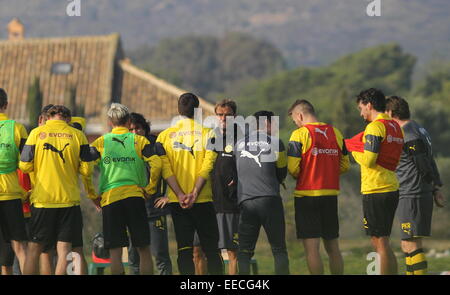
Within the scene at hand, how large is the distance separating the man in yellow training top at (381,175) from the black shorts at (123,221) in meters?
2.75

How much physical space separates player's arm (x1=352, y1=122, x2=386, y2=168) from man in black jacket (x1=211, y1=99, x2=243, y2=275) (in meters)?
1.76

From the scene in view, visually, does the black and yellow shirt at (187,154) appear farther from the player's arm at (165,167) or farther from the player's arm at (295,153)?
the player's arm at (295,153)

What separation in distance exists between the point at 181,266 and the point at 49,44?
41.7m

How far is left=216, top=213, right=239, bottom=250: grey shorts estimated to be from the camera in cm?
1267

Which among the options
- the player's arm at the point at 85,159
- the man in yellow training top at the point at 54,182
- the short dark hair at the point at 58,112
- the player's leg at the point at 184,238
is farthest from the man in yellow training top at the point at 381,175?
the short dark hair at the point at 58,112

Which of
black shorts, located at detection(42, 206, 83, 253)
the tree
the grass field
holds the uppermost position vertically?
the tree

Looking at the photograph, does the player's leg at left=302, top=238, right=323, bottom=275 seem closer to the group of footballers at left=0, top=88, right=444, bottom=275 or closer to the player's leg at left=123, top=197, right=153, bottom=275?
the group of footballers at left=0, top=88, right=444, bottom=275

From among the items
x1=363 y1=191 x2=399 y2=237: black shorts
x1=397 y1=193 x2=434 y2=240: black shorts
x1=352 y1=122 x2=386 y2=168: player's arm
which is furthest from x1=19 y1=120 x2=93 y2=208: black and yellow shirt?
x1=397 y1=193 x2=434 y2=240: black shorts

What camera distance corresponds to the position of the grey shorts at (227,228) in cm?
1267

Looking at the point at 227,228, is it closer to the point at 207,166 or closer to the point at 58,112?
the point at 207,166

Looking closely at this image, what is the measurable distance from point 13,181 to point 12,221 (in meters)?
0.50

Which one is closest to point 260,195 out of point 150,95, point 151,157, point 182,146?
point 182,146
